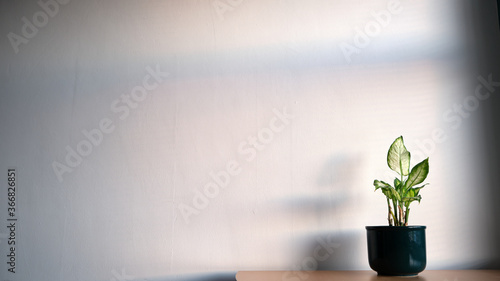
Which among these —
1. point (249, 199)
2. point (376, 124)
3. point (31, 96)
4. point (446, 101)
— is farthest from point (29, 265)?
point (446, 101)

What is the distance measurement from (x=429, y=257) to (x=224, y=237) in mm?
775

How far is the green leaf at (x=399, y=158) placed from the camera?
1.55m

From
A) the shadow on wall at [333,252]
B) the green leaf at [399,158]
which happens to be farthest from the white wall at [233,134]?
the green leaf at [399,158]

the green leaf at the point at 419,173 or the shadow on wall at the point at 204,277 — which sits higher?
the green leaf at the point at 419,173

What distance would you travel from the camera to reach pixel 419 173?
60.1 inches

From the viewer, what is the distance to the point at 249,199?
5.82 ft

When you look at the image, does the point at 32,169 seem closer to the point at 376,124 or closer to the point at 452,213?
the point at 376,124

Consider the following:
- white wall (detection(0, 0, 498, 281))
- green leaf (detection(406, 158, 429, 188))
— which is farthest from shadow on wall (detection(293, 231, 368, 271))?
green leaf (detection(406, 158, 429, 188))

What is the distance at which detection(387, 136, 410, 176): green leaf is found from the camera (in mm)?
1554

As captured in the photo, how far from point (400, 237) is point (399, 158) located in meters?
0.27

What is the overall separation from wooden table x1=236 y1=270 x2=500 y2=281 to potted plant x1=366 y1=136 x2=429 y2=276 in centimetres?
4

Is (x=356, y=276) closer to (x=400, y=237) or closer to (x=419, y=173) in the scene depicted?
(x=400, y=237)

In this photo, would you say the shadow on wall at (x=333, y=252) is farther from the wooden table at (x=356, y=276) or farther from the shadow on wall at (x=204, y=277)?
the shadow on wall at (x=204, y=277)

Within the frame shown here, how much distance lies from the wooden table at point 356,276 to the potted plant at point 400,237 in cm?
4
